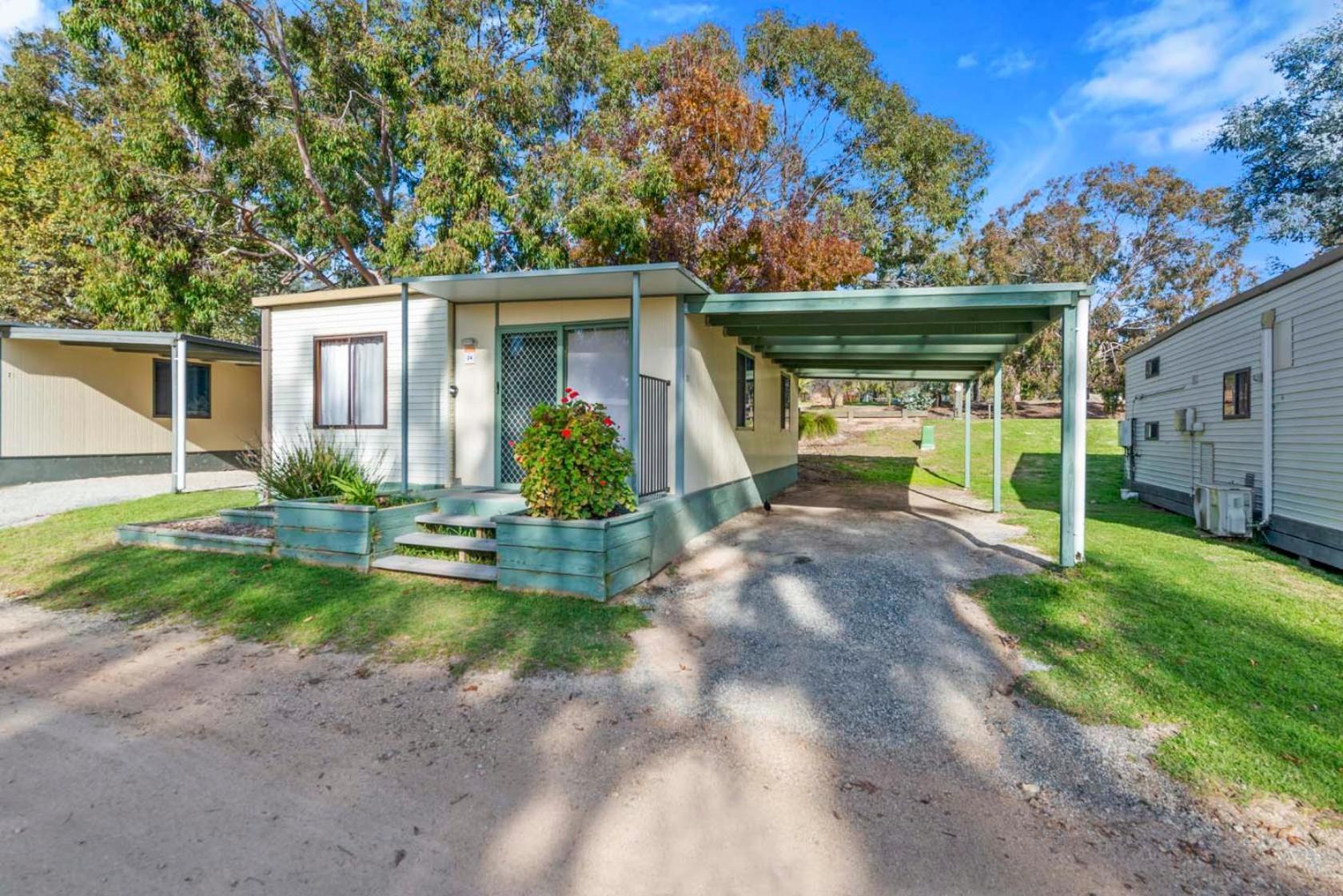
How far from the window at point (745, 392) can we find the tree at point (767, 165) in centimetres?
404

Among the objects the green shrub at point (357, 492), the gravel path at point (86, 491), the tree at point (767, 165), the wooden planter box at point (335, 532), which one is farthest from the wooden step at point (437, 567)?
the tree at point (767, 165)

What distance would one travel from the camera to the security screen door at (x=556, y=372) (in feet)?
22.9

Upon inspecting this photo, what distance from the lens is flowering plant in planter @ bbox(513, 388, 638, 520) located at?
186 inches

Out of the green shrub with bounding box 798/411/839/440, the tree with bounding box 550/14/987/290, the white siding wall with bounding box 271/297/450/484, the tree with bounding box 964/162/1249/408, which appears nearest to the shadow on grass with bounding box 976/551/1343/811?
the white siding wall with bounding box 271/297/450/484

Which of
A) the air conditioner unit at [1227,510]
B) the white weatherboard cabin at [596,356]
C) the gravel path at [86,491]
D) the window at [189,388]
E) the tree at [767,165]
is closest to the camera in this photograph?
the white weatherboard cabin at [596,356]

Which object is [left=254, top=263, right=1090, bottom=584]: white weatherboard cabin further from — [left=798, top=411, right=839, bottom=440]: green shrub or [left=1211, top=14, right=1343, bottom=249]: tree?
[left=1211, top=14, right=1343, bottom=249]: tree

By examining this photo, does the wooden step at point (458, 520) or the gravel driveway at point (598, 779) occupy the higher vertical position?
the wooden step at point (458, 520)

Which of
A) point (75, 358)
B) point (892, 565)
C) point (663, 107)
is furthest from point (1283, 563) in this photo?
point (75, 358)

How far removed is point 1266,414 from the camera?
22.7 ft

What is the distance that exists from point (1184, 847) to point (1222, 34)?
17059 millimetres

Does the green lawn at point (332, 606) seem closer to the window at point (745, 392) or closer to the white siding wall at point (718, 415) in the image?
the white siding wall at point (718, 415)

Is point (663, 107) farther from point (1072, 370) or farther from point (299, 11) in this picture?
point (1072, 370)

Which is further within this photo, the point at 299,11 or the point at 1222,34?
the point at 1222,34

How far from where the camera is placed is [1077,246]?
23.3m
